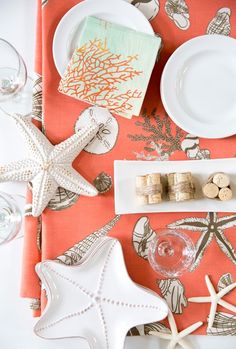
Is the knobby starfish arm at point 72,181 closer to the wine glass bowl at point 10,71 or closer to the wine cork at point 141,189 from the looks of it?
the wine cork at point 141,189

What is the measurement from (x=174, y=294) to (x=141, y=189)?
0.21 meters

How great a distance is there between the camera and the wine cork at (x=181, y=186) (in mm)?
914

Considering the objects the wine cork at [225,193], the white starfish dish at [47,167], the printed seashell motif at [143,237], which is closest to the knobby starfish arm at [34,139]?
the white starfish dish at [47,167]

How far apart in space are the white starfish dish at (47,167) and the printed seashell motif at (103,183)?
23mm

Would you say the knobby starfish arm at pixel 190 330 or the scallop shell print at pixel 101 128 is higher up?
the scallop shell print at pixel 101 128

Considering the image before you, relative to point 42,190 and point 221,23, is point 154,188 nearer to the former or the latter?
point 42,190

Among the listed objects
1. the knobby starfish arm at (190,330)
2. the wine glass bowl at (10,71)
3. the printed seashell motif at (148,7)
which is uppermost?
the printed seashell motif at (148,7)

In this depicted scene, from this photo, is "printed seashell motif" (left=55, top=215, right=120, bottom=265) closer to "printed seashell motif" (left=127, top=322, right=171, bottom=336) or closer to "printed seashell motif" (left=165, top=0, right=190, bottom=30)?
"printed seashell motif" (left=127, top=322, right=171, bottom=336)

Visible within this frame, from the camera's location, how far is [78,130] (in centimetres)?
98

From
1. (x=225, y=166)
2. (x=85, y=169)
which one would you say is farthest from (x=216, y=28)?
(x=85, y=169)

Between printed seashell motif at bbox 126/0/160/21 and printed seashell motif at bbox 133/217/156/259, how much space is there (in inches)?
15.8

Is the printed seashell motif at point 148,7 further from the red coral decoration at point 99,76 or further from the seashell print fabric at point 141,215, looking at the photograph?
the red coral decoration at point 99,76

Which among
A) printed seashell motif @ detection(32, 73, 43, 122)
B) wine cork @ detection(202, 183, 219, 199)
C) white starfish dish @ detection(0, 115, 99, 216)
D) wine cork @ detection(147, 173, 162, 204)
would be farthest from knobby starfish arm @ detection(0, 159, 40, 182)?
wine cork @ detection(202, 183, 219, 199)

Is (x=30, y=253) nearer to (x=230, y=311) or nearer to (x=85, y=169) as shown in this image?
(x=85, y=169)
